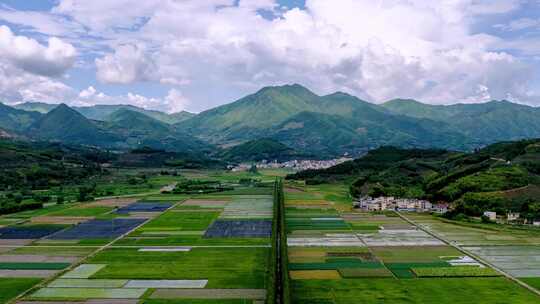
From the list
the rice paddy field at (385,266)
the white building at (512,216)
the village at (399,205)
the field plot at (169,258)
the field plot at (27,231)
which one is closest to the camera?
the rice paddy field at (385,266)

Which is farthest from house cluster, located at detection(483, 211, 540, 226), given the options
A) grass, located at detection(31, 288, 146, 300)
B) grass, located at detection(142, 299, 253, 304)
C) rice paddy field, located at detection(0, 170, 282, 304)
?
grass, located at detection(31, 288, 146, 300)

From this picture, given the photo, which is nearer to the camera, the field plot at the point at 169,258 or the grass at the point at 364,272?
the field plot at the point at 169,258

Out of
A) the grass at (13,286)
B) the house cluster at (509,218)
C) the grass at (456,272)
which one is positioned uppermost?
the house cluster at (509,218)

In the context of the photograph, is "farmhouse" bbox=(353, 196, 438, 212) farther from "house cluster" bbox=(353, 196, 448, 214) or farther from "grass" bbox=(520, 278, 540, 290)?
"grass" bbox=(520, 278, 540, 290)

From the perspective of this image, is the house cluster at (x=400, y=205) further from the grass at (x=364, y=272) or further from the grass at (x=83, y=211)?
the grass at (x=83, y=211)

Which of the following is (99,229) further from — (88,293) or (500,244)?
(500,244)

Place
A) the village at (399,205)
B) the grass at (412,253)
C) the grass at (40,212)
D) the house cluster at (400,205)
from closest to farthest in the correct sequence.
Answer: the grass at (412,253), the grass at (40,212), the village at (399,205), the house cluster at (400,205)

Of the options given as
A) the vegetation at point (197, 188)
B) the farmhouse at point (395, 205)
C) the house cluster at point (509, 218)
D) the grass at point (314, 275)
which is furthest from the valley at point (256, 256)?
the vegetation at point (197, 188)

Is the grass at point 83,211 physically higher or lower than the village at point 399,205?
lower
